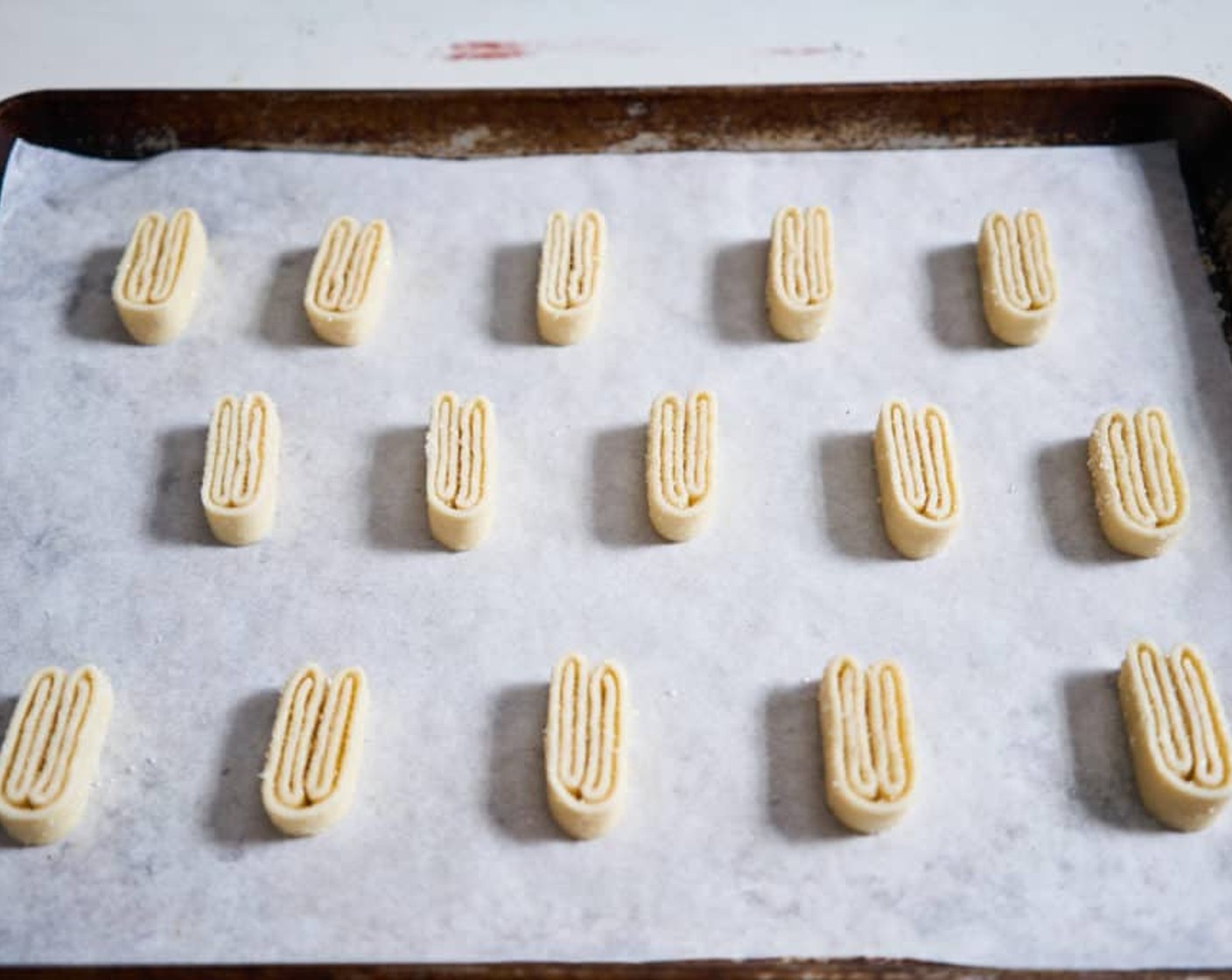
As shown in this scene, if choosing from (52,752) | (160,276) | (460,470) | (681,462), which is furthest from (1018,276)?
(52,752)

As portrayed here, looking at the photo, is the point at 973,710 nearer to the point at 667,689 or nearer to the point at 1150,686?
the point at 1150,686

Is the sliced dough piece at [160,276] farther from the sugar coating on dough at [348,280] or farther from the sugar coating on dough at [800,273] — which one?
the sugar coating on dough at [800,273]

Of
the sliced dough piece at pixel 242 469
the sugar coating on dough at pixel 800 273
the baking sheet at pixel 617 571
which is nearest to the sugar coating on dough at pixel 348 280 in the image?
the baking sheet at pixel 617 571

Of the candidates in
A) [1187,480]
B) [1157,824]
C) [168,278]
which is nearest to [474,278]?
[168,278]

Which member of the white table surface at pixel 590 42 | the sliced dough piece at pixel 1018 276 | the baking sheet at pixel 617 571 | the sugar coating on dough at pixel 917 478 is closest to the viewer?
the baking sheet at pixel 617 571

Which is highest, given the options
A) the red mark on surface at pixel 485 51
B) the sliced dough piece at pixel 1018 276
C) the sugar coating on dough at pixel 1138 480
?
the red mark on surface at pixel 485 51

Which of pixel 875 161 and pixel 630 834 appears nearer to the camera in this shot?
pixel 630 834

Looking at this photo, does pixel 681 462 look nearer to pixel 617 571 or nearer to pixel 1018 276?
pixel 617 571
